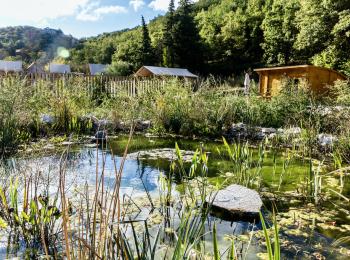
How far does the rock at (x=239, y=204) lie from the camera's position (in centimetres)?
286

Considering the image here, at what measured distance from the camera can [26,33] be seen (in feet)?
262

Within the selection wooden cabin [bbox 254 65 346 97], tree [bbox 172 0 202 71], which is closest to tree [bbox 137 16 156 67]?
tree [bbox 172 0 202 71]

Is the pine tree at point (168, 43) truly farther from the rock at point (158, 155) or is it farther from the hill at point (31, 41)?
the hill at point (31, 41)

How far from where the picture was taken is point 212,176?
4.20 metres

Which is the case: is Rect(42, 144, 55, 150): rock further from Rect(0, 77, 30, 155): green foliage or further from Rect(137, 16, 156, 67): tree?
Rect(137, 16, 156, 67): tree

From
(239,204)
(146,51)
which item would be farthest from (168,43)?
(239,204)

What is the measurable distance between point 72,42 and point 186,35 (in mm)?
50547

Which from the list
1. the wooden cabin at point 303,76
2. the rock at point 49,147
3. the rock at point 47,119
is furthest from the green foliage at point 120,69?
the rock at point 49,147

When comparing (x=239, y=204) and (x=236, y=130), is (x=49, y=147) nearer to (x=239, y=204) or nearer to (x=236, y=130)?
(x=239, y=204)

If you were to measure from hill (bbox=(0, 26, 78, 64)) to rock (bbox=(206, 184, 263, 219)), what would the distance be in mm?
64312

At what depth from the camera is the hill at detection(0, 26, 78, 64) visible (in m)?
66.0

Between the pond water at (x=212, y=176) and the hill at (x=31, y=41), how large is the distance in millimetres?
61943

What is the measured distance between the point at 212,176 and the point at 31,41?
264ft

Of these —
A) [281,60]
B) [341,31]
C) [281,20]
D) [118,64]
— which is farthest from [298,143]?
[118,64]
